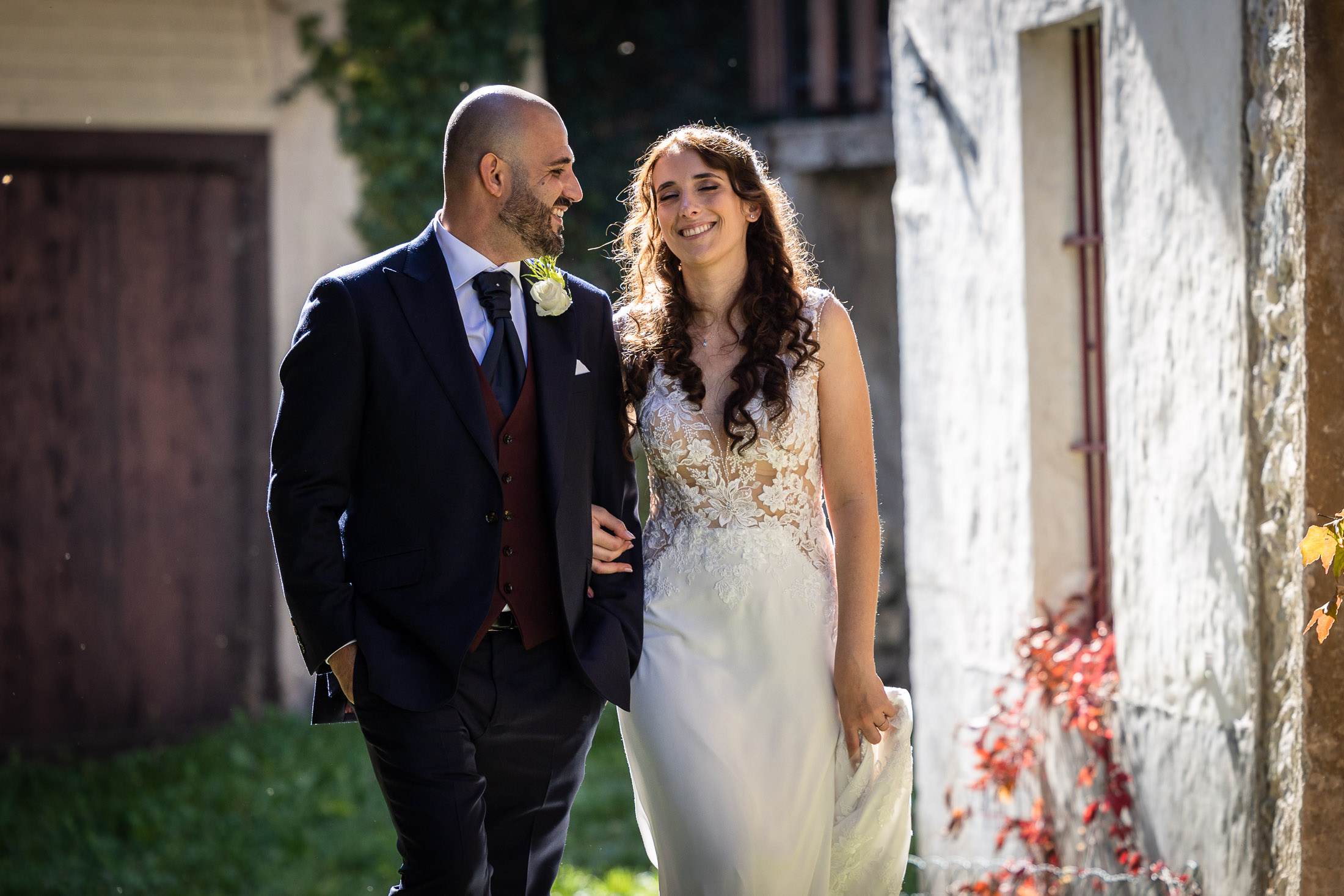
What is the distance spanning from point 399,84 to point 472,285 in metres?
4.55

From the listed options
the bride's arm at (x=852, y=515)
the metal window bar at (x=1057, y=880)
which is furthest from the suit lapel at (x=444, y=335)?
the metal window bar at (x=1057, y=880)

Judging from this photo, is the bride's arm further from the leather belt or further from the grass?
the grass

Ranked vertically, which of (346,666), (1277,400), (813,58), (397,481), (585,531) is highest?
(813,58)

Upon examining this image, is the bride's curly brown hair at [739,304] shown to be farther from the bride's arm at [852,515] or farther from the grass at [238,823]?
the grass at [238,823]

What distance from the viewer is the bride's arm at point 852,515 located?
3078 mm

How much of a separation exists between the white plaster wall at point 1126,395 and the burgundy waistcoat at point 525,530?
1693 millimetres

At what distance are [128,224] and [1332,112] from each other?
566 centimetres

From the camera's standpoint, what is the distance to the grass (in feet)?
16.7

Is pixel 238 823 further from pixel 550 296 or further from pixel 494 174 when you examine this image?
pixel 494 174

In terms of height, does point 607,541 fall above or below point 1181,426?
below

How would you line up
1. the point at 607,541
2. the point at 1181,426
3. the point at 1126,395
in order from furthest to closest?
the point at 1126,395
the point at 1181,426
the point at 607,541

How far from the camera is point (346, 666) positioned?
2.71 m

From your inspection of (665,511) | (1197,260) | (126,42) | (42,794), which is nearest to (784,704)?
(665,511)

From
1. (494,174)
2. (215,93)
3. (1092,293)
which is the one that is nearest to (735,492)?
(494,174)
